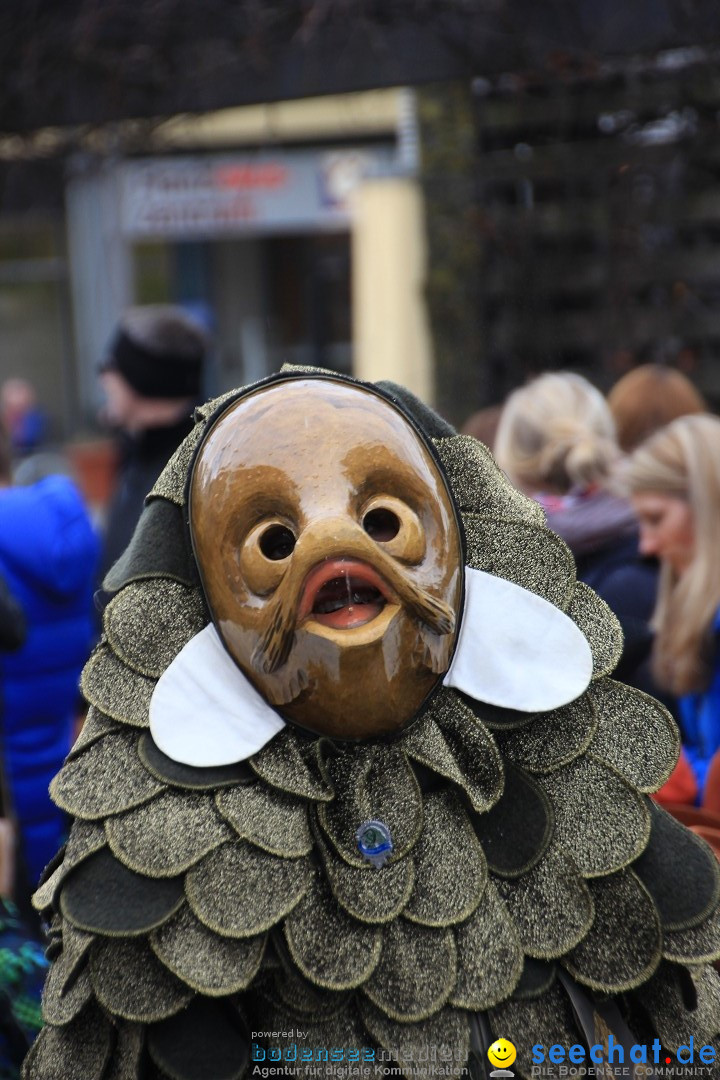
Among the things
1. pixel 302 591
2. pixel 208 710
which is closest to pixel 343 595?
pixel 302 591

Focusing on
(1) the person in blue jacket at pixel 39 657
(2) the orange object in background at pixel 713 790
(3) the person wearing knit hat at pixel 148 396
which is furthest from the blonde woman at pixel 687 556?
(1) the person in blue jacket at pixel 39 657

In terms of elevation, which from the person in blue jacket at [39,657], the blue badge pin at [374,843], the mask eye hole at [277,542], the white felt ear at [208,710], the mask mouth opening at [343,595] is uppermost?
the mask eye hole at [277,542]

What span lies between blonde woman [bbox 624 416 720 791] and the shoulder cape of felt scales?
89 centimetres

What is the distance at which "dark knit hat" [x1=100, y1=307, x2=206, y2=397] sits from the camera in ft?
10.8

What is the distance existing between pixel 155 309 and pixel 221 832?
2399 mm

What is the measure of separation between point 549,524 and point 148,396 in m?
1.18

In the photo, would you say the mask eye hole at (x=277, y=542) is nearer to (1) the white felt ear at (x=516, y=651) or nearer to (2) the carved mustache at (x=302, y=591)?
(2) the carved mustache at (x=302, y=591)

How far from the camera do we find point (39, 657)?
2986 mm

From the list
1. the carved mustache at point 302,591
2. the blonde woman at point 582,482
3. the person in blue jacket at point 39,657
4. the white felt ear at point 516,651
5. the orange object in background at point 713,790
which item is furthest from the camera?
the person in blue jacket at point 39,657

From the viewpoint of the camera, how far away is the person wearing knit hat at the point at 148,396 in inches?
130

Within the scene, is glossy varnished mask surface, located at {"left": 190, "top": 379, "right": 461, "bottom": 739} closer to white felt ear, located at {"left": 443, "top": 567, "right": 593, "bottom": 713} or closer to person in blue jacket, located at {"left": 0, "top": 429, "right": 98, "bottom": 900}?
white felt ear, located at {"left": 443, "top": 567, "right": 593, "bottom": 713}

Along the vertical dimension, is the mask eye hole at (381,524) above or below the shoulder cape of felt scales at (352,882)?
above

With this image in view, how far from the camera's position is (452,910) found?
4.59 ft

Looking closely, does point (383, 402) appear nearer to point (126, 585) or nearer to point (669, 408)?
point (126, 585)
